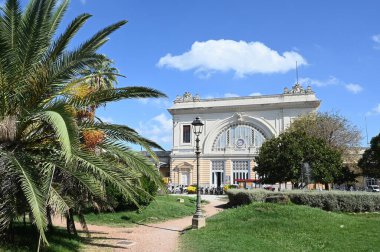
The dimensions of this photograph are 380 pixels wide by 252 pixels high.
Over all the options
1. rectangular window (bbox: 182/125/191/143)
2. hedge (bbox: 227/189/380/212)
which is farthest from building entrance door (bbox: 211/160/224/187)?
hedge (bbox: 227/189/380/212)

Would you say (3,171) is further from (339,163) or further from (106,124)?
(339,163)

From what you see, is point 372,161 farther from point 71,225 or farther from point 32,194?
point 32,194

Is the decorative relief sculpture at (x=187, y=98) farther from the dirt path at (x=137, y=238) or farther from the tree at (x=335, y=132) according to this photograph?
the dirt path at (x=137, y=238)

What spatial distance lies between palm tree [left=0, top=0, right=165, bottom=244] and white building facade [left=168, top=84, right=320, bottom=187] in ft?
159

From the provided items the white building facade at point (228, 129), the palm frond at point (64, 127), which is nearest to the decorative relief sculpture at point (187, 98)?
the white building facade at point (228, 129)

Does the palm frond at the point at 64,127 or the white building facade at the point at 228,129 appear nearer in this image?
the palm frond at the point at 64,127

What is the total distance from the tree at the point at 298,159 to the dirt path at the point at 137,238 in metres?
14.3

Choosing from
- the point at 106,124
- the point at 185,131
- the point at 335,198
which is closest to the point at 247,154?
the point at 185,131

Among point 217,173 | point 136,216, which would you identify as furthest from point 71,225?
point 217,173

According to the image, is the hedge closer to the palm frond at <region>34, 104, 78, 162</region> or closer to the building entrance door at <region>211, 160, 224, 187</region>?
the palm frond at <region>34, 104, 78, 162</region>

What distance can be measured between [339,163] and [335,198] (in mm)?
12078

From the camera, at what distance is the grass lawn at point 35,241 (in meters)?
8.65

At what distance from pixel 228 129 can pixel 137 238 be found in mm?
48842

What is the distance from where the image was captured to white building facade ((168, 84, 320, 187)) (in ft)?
188
